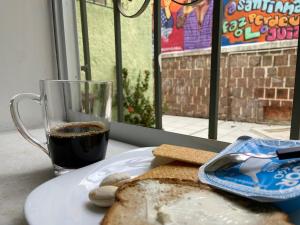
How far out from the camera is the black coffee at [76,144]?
40 cm

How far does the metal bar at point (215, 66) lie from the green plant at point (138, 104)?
915mm

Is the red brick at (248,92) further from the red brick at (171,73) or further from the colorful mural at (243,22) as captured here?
the red brick at (171,73)

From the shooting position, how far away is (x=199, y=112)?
8.68 ft

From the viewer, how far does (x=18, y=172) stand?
48 cm

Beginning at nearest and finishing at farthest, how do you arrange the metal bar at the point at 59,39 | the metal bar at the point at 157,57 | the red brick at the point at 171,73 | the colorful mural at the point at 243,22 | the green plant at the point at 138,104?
the metal bar at the point at 157,57
the metal bar at the point at 59,39
the green plant at the point at 138,104
the colorful mural at the point at 243,22
the red brick at the point at 171,73

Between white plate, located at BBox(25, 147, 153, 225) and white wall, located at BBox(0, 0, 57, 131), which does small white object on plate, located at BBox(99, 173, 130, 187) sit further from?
white wall, located at BBox(0, 0, 57, 131)

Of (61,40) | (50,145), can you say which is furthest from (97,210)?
(61,40)

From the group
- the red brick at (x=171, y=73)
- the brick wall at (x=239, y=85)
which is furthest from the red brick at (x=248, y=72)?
the red brick at (x=171, y=73)

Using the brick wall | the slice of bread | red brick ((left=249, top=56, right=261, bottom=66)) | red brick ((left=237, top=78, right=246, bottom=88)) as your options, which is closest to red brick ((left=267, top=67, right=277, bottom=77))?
the brick wall

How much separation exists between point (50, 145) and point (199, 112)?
7.66ft

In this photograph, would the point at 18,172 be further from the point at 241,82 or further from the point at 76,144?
the point at 241,82

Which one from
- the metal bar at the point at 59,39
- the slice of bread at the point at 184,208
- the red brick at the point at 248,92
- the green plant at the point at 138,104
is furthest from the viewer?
the red brick at the point at 248,92

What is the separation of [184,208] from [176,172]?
10cm

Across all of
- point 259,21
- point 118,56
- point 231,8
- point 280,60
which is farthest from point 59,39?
point 280,60
